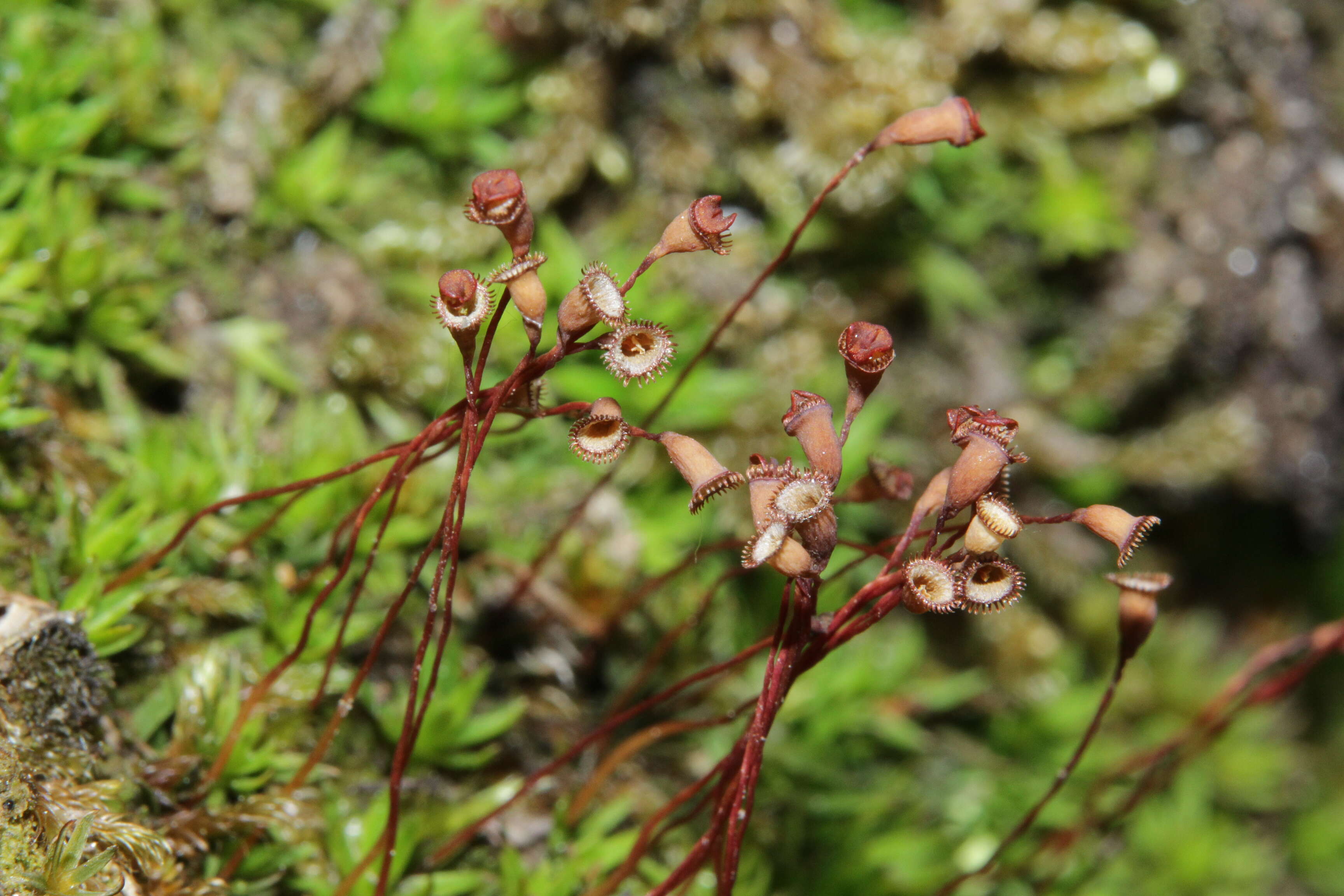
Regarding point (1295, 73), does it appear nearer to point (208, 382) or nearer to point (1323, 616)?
point (1323, 616)

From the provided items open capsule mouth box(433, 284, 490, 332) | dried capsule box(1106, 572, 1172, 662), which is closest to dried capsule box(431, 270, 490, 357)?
open capsule mouth box(433, 284, 490, 332)

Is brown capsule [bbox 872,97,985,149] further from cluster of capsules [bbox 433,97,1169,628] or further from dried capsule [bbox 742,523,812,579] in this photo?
dried capsule [bbox 742,523,812,579]

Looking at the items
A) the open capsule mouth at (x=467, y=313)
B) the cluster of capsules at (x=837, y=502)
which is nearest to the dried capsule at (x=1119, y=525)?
the cluster of capsules at (x=837, y=502)

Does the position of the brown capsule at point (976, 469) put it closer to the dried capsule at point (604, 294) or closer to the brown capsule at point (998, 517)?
the brown capsule at point (998, 517)

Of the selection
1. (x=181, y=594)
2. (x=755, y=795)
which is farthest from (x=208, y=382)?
(x=755, y=795)

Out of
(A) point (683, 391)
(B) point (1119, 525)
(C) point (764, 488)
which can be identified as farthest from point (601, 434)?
(A) point (683, 391)

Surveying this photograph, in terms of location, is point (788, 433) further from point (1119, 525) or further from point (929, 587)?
point (1119, 525)
